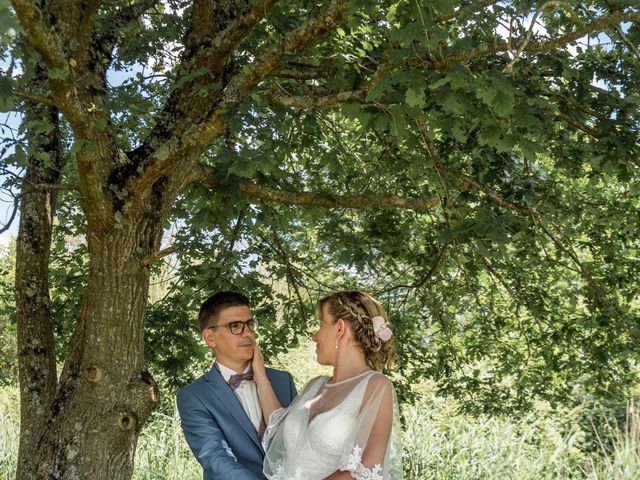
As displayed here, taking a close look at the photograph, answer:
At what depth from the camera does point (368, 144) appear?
7.34 meters

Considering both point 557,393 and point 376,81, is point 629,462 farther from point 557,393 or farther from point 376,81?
point 376,81

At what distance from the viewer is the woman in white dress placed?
9.93 feet

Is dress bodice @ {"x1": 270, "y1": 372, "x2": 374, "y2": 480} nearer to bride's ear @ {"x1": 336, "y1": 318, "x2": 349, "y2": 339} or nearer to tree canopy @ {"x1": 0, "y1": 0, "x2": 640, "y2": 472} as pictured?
bride's ear @ {"x1": 336, "y1": 318, "x2": 349, "y2": 339}

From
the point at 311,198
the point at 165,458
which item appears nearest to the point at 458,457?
the point at 165,458

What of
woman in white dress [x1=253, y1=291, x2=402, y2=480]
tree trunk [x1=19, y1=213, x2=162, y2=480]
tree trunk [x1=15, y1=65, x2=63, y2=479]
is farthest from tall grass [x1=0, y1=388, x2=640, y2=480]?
woman in white dress [x1=253, y1=291, x2=402, y2=480]

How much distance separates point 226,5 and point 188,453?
4995 millimetres

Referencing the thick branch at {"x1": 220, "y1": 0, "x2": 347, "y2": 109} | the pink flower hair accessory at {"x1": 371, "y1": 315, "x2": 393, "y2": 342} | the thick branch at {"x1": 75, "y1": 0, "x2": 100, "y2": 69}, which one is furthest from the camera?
the thick branch at {"x1": 220, "y1": 0, "x2": 347, "y2": 109}

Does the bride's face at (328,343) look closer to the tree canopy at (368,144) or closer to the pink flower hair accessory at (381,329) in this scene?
the pink flower hair accessory at (381,329)

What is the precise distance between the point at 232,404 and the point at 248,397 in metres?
0.12

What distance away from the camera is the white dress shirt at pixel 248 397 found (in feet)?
11.7

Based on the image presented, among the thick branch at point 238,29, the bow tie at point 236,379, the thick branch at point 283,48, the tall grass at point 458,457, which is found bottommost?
the tall grass at point 458,457

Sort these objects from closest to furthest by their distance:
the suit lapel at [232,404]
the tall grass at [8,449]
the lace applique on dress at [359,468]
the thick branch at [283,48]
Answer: the lace applique on dress at [359,468]
the suit lapel at [232,404]
the thick branch at [283,48]
the tall grass at [8,449]

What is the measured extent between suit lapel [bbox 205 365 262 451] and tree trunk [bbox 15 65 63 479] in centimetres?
191

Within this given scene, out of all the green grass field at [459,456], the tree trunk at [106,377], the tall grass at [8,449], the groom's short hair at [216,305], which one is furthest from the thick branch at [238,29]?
the tall grass at [8,449]
